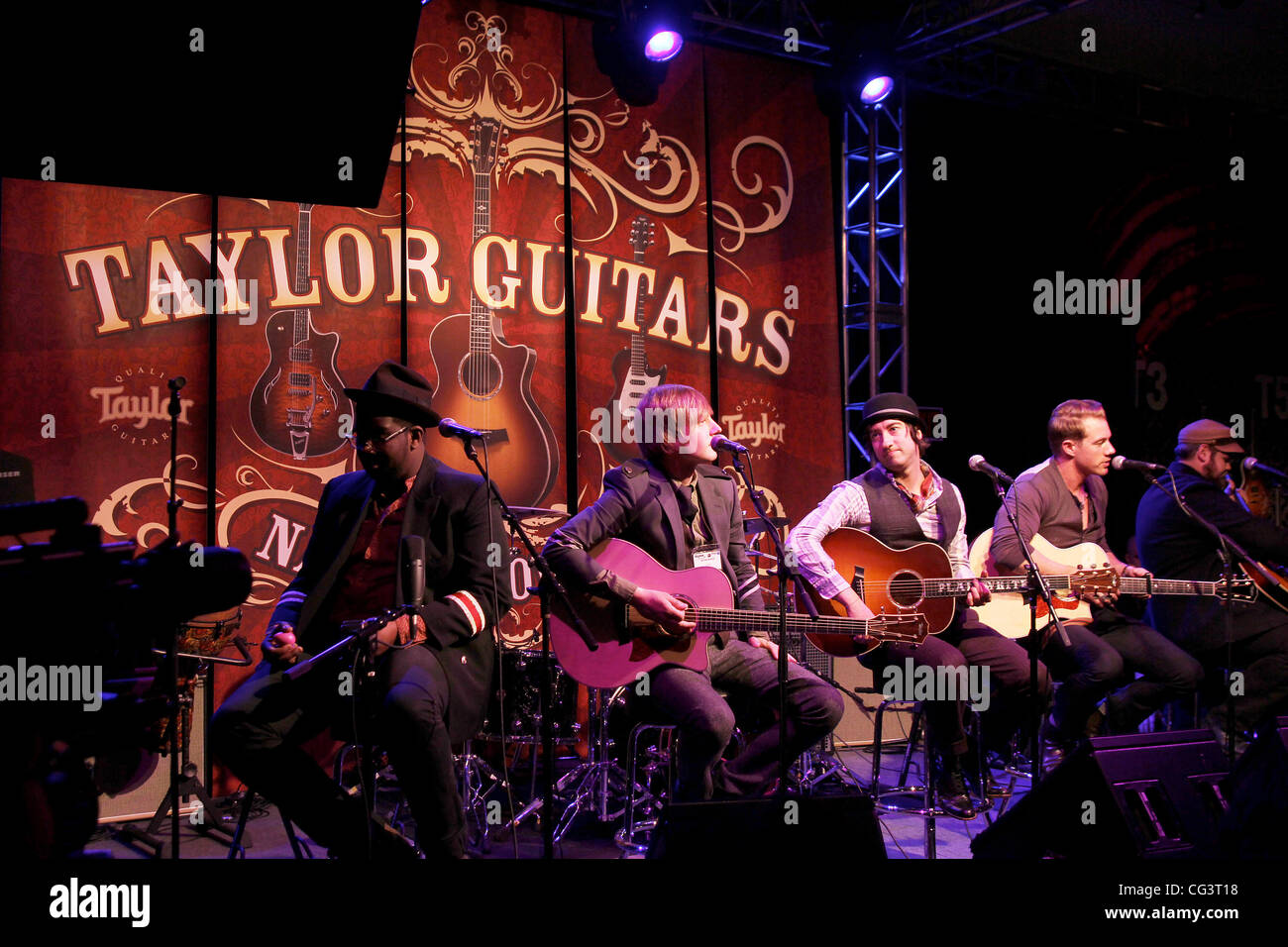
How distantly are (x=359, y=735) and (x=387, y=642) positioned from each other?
0.34 m

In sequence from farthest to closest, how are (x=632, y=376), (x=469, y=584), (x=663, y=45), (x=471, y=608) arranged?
(x=632, y=376) → (x=663, y=45) → (x=469, y=584) → (x=471, y=608)

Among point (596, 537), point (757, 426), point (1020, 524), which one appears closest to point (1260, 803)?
point (1020, 524)

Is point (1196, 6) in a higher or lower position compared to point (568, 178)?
higher

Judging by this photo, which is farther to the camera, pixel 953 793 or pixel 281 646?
pixel 953 793

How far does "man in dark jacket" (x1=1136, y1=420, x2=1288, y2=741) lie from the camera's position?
6000 mm

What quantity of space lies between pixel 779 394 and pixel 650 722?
12.5 feet

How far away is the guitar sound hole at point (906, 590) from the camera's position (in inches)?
205

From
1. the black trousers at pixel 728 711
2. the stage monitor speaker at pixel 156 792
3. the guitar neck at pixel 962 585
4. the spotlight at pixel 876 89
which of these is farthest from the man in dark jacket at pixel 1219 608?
the stage monitor speaker at pixel 156 792

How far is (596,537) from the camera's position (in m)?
4.57

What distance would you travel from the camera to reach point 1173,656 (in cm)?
569

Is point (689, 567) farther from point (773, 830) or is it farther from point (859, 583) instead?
point (773, 830)
